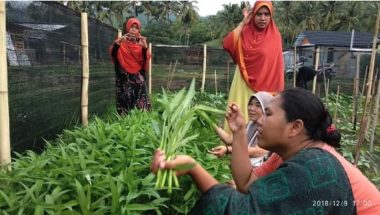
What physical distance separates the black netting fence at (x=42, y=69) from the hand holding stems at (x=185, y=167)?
2.12 m

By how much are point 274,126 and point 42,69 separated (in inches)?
119

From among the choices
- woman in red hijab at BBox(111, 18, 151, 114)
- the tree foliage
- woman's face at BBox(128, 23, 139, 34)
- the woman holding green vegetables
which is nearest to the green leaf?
the woman holding green vegetables

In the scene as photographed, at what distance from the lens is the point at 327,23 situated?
143 ft

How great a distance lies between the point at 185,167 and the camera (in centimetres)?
157

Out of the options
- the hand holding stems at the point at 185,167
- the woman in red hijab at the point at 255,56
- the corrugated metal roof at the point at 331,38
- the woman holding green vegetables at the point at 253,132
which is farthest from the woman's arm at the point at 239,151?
the corrugated metal roof at the point at 331,38

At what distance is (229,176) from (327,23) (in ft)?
144

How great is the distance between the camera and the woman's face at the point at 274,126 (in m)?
1.67

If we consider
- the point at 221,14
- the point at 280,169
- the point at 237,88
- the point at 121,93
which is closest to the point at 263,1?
the point at 237,88

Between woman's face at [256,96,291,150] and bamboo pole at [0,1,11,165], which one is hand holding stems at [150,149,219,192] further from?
bamboo pole at [0,1,11,165]

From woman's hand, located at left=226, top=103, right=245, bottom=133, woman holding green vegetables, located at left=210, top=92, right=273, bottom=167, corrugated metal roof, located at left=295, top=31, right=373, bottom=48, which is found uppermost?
corrugated metal roof, located at left=295, top=31, right=373, bottom=48

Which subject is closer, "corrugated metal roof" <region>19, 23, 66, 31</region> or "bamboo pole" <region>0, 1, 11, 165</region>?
"bamboo pole" <region>0, 1, 11, 165</region>

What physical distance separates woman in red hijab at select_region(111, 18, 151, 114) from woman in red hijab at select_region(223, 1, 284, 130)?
2199 millimetres

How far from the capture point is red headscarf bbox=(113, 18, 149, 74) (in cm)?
584

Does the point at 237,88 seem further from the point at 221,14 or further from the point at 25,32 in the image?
the point at 221,14
